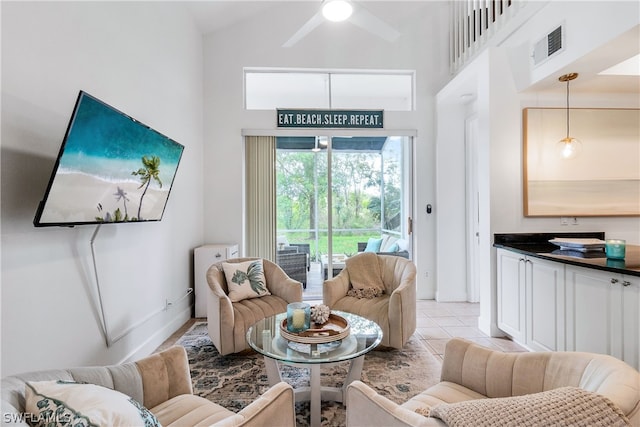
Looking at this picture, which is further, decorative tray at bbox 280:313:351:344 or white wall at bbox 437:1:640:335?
white wall at bbox 437:1:640:335

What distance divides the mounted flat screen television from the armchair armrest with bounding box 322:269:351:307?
1691 mm

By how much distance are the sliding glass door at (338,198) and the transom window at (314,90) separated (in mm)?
503

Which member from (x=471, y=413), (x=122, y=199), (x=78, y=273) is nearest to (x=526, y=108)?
(x=471, y=413)

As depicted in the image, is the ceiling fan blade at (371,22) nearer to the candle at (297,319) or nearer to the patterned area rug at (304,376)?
the candle at (297,319)

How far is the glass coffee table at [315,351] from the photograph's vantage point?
178cm

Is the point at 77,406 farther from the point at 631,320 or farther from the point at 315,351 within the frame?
the point at 631,320

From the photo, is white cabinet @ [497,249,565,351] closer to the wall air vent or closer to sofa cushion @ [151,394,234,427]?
the wall air vent

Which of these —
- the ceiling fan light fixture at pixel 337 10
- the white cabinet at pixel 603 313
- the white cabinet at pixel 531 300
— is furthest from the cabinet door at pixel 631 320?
the ceiling fan light fixture at pixel 337 10

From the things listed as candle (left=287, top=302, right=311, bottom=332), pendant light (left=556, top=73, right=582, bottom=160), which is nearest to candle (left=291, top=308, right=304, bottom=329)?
candle (left=287, top=302, right=311, bottom=332)

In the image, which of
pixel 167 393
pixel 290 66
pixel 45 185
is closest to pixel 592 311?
pixel 167 393

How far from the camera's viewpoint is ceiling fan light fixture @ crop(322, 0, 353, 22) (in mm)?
2156

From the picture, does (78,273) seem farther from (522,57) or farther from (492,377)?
(522,57)

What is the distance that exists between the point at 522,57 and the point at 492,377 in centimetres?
313

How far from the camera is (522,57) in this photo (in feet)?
10.3
